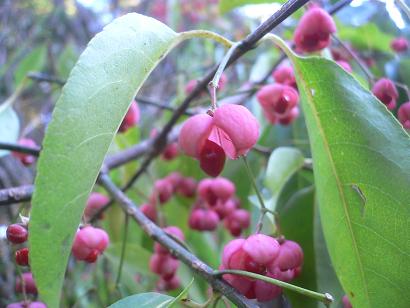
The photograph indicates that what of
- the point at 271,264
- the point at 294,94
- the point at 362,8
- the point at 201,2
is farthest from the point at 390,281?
the point at 201,2

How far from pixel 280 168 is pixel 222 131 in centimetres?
29

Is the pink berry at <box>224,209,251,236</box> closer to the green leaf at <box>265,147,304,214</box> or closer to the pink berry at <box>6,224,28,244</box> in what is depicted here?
the green leaf at <box>265,147,304,214</box>

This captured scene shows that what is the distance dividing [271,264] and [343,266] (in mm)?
81

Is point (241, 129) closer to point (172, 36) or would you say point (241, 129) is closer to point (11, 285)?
point (172, 36)

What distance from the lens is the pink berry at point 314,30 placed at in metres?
0.75

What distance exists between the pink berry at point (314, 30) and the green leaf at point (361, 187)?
167 mm

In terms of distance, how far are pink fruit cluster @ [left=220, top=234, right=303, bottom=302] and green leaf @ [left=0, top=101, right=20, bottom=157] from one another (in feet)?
1.77

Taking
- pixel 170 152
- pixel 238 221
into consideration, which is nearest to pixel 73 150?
pixel 238 221

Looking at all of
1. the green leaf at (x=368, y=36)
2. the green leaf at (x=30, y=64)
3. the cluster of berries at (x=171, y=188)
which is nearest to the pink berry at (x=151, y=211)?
the cluster of berries at (x=171, y=188)

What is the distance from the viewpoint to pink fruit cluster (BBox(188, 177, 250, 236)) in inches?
37.0

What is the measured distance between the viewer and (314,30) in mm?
754

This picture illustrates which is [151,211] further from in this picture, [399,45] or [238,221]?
[399,45]

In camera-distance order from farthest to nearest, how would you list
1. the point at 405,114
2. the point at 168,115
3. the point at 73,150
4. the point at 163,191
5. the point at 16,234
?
the point at 168,115 < the point at 163,191 < the point at 405,114 < the point at 16,234 < the point at 73,150

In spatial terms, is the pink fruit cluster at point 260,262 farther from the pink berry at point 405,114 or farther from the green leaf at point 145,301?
the pink berry at point 405,114
